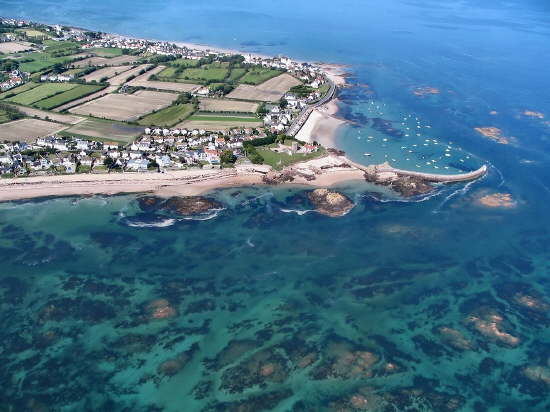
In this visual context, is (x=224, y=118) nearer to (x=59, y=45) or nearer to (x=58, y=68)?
(x=58, y=68)

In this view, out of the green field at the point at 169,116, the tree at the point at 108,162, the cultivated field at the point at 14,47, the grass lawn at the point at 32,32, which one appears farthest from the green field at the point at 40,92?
the grass lawn at the point at 32,32

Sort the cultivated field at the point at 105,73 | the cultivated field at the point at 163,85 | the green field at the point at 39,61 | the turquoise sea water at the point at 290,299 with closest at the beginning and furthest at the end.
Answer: the turquoise sea water at the point at 290,299 < the cultivated field at the point at 163,85 < the cultivated field at the point at 105,73 < the green field at the point at 39,61

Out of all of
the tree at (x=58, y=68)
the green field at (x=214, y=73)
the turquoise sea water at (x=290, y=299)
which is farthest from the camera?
the tree at (x=58, y=68)

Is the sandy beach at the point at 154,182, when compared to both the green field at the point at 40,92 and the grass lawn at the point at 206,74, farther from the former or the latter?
A: the grass lawn at the point at 206,74

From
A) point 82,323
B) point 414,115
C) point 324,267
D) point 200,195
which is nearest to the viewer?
point 82,323

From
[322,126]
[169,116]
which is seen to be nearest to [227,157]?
[169,116]

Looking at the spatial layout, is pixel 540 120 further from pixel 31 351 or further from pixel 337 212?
pixel 31 351

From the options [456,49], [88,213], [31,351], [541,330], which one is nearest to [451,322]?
[541,330]
